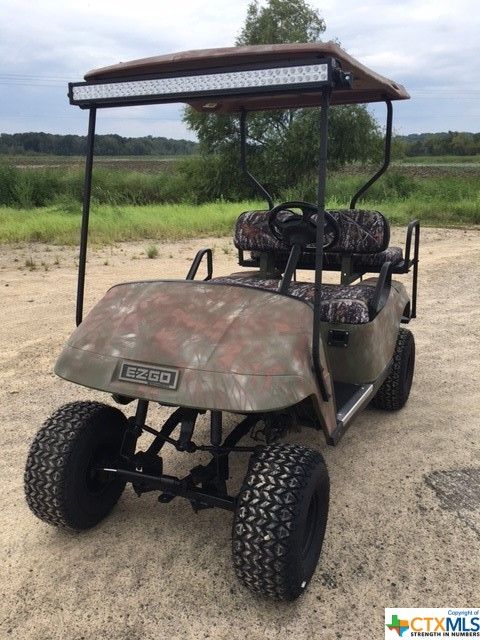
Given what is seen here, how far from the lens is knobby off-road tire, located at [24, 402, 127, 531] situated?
7.58 feet

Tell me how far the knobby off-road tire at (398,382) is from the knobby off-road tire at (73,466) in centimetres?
173

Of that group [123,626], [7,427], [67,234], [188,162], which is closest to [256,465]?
[123,626]

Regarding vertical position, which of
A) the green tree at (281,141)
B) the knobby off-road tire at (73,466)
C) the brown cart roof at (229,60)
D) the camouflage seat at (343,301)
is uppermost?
the green tree at (281,141)

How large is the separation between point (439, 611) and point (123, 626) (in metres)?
1.09

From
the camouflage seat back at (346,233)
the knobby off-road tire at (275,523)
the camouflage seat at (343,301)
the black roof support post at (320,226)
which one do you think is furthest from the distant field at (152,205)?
the knobby off-road tire at (275,523)

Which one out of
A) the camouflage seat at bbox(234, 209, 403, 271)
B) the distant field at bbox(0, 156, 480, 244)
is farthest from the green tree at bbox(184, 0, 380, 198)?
the camouflage seat at bbox(234, 209, 403, 271)

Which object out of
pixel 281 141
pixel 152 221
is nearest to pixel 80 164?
pixel 281 141

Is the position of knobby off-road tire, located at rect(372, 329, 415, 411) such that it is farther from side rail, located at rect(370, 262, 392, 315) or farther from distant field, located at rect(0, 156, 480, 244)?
distant field, located at rect(0, 156, 480, 244)

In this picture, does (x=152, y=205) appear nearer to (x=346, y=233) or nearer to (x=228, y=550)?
(x=346, y=233)

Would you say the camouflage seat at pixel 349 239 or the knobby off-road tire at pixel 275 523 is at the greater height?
the camouflage seat at pixel 349 239

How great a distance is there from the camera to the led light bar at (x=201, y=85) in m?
1.97

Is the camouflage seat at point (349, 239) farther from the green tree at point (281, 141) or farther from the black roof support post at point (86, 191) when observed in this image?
the green tree at point (281, 141)

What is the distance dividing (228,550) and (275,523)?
0.56 meters

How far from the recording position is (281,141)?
24938 millimetres
